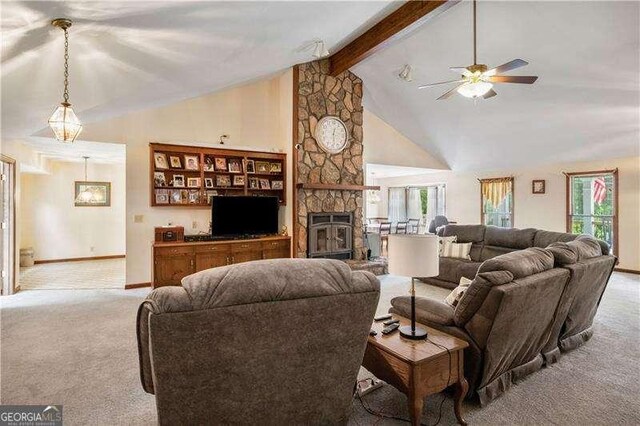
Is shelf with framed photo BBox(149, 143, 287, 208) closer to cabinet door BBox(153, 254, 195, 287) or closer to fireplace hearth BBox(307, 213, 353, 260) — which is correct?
fireplace hearth BBox(307, 213, 353, 260)

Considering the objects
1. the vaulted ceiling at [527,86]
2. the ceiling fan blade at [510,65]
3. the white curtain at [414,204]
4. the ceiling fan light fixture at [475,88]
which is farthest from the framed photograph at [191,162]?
the white curtain at [414,204]

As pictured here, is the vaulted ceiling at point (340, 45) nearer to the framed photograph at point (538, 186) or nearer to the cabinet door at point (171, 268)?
the framed photograph at point (538, 186)

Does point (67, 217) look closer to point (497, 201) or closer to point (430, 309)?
point (430, 309)

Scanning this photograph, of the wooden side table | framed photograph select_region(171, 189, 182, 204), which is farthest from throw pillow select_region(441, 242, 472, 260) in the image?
framed photograph select_region(171, 189, 182, 204)

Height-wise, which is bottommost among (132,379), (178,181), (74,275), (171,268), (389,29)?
(132,379)

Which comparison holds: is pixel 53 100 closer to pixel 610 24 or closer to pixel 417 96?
pixel 417 96

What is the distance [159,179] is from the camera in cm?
551

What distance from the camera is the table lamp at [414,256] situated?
2076mm

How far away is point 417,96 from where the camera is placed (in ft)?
21.8

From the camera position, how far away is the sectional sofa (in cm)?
212

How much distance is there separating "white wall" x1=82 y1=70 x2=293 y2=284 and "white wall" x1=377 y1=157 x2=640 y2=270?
583 cm

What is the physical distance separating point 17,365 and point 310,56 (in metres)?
5.29

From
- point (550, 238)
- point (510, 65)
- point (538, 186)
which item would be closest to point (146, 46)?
point (510, 65)

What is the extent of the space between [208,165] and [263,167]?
1.01m
